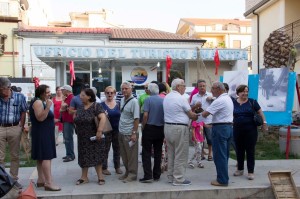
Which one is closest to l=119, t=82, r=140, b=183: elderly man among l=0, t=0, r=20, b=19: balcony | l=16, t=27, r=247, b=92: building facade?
l=16, t=27, r=247, b=92: building facade

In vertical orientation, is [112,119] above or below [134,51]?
below

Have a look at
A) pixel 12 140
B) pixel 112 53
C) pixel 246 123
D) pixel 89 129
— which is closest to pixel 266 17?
pixel 112 53

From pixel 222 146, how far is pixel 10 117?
11.6 ft

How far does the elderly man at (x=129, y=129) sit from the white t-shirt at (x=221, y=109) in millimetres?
1310

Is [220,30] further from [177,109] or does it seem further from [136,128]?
[177,109]

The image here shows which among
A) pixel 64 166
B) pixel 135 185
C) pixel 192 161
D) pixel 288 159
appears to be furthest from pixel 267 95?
pixel 64 166

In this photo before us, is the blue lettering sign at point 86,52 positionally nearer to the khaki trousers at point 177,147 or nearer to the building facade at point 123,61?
the building facade at point 123,61

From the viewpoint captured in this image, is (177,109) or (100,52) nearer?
(177,109)

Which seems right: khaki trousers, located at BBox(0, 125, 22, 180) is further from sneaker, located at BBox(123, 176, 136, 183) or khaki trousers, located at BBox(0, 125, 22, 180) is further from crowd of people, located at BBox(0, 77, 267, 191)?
sneaker, located at BBox(123, 176, 136, 183)

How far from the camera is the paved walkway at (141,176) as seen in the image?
5902mm

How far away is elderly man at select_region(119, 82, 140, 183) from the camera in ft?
20.9

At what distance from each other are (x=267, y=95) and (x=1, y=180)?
681cm

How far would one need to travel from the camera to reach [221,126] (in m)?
5.99

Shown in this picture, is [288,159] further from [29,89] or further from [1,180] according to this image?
[29,89]
